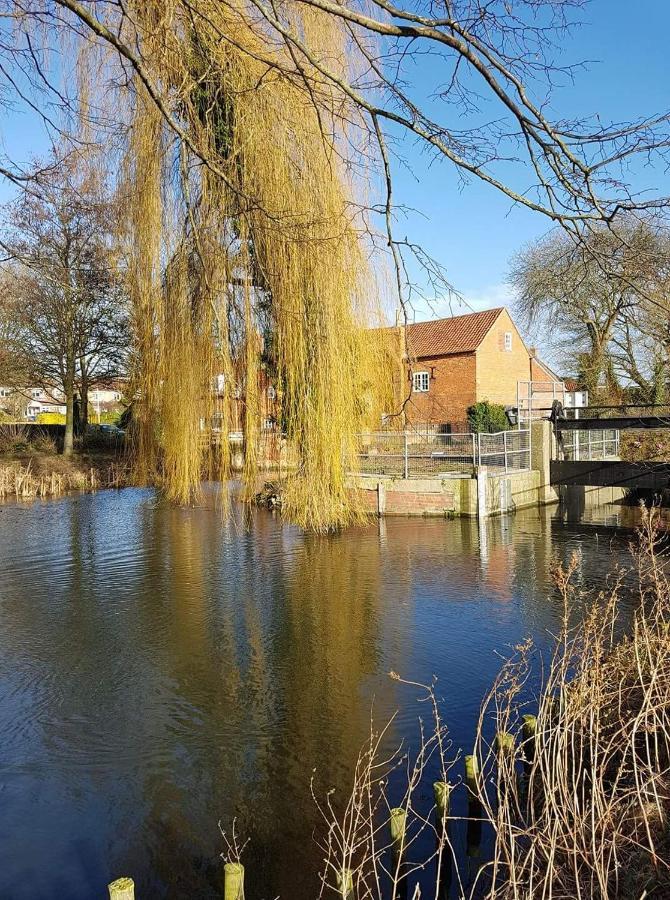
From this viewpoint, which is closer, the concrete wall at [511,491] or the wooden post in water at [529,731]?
the wooden post in water at [529,731]

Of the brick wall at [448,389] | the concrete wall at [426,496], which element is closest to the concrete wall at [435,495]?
the concrete wall at [426,496]

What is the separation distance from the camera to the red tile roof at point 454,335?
98.2ft

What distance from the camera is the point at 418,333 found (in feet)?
107

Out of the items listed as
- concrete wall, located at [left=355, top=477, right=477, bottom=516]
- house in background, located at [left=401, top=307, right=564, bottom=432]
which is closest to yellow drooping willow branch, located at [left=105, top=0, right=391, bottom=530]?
concrete wall, located at [left=355, top=477, right=477, bottom=516]

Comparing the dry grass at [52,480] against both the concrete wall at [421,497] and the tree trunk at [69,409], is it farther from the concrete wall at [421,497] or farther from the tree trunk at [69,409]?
the concrete wall at [421,497]

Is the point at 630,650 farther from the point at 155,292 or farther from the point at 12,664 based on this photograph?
the point at 155,292

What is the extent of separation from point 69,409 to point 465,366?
53.3 ft

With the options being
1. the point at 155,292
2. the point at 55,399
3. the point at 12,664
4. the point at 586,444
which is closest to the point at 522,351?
the point at 586,444

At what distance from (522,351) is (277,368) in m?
25.3

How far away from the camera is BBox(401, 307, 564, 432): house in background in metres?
29.5

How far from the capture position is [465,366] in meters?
29.7

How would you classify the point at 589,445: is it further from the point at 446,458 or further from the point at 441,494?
the point at 441,494

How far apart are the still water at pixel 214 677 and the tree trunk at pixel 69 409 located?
10.7 meters

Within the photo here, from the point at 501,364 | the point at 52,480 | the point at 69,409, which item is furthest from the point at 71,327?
the point at 501,364
